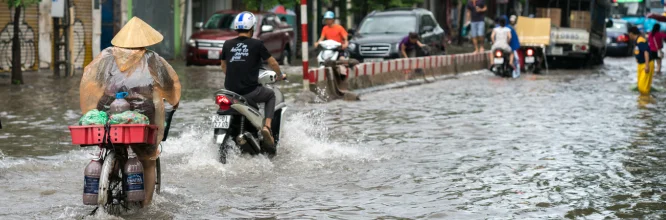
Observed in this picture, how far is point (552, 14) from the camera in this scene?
32.3 m

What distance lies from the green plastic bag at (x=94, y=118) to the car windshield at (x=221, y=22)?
72.8ft

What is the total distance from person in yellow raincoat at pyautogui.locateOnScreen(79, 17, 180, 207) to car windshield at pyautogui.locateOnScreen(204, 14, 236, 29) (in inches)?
852

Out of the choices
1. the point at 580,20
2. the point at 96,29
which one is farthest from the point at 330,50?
the point at 580,20

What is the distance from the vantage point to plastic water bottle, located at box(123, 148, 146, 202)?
25.3 feet

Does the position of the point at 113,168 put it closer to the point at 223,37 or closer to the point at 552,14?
the point at 223,37

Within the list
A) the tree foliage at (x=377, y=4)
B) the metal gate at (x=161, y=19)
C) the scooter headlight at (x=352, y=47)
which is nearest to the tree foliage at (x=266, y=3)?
the metal gate at (x=161, y=19)

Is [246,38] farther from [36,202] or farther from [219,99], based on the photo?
[36,202]

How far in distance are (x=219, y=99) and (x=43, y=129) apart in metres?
4.26

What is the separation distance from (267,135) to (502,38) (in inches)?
690

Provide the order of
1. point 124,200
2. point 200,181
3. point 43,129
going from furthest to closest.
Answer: point 43,129
point 200,181
point 124,200

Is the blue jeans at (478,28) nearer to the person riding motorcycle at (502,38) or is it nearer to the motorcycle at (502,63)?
the person riding motorcycle at (502,38)

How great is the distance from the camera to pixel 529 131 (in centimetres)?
1426

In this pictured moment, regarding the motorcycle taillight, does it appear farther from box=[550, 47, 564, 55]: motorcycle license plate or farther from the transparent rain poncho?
box=[550, 47, 564, 55]: motorcycle license plate

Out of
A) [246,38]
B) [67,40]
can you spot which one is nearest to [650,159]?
[246,38]
